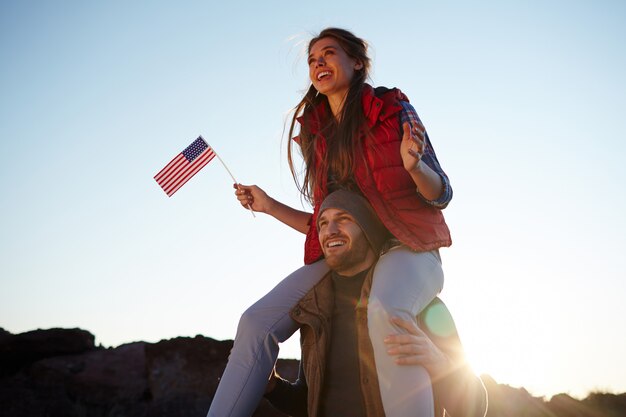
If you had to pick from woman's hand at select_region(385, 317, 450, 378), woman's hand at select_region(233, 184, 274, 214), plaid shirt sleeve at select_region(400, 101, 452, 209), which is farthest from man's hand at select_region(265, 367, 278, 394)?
plaid shirt sleeve at select_region(400, 101, 452, 209)

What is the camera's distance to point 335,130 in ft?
15.5

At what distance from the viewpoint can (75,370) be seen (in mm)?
10141

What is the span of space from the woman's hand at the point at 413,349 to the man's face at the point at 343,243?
643 mm

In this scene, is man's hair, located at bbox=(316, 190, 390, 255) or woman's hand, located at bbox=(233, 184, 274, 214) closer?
man's hair, located at bbox=(316, 190, 390, 255)

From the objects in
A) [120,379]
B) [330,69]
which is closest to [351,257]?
[330,69]

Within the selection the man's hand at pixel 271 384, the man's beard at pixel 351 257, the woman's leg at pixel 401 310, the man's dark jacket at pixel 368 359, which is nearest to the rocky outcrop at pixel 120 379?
the man's dark jacket at pixel 368 359

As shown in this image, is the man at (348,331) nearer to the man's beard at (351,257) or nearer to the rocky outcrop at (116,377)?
the man's beard at (351,257)

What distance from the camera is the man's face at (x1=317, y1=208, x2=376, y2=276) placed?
4.34 m

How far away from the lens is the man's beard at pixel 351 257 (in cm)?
435

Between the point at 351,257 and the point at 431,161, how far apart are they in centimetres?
77

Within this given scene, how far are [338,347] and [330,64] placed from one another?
184 cm

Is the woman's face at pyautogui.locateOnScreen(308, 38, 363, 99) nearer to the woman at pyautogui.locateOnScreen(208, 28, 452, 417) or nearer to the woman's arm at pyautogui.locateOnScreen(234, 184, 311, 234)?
the woman at pyautogui.locateOnScreen(208, 28, 452, 417)

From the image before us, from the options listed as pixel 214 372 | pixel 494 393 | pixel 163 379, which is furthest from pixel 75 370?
pixel 494 393

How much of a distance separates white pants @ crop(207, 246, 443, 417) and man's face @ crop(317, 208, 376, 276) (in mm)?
193
